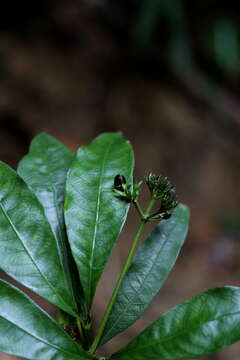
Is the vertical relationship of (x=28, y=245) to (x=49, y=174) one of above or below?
below

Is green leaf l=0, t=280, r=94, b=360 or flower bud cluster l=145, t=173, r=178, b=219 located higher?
flower bud cluster l=145, t=173, r=178, b=219

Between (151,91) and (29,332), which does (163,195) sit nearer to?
(29,332)

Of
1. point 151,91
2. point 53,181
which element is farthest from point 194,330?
point 151,91

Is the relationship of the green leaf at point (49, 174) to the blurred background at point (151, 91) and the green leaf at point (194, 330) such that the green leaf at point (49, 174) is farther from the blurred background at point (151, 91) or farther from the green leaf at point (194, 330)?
the blurred background at point (151, 91)

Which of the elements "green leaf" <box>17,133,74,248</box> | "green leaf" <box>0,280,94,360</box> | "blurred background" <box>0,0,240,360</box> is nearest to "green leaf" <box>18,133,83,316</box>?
"green leaf" <box>17,133,74,248</box>

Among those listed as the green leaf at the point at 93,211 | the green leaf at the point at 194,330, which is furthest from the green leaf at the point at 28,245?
the green leaf at the point at 194,330

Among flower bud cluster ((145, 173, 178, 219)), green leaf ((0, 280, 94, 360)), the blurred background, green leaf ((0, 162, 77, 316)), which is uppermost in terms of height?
the blurred background

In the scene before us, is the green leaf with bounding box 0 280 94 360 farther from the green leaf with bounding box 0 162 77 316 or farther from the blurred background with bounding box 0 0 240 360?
the blurred background with bounding box 0 0 240 360
